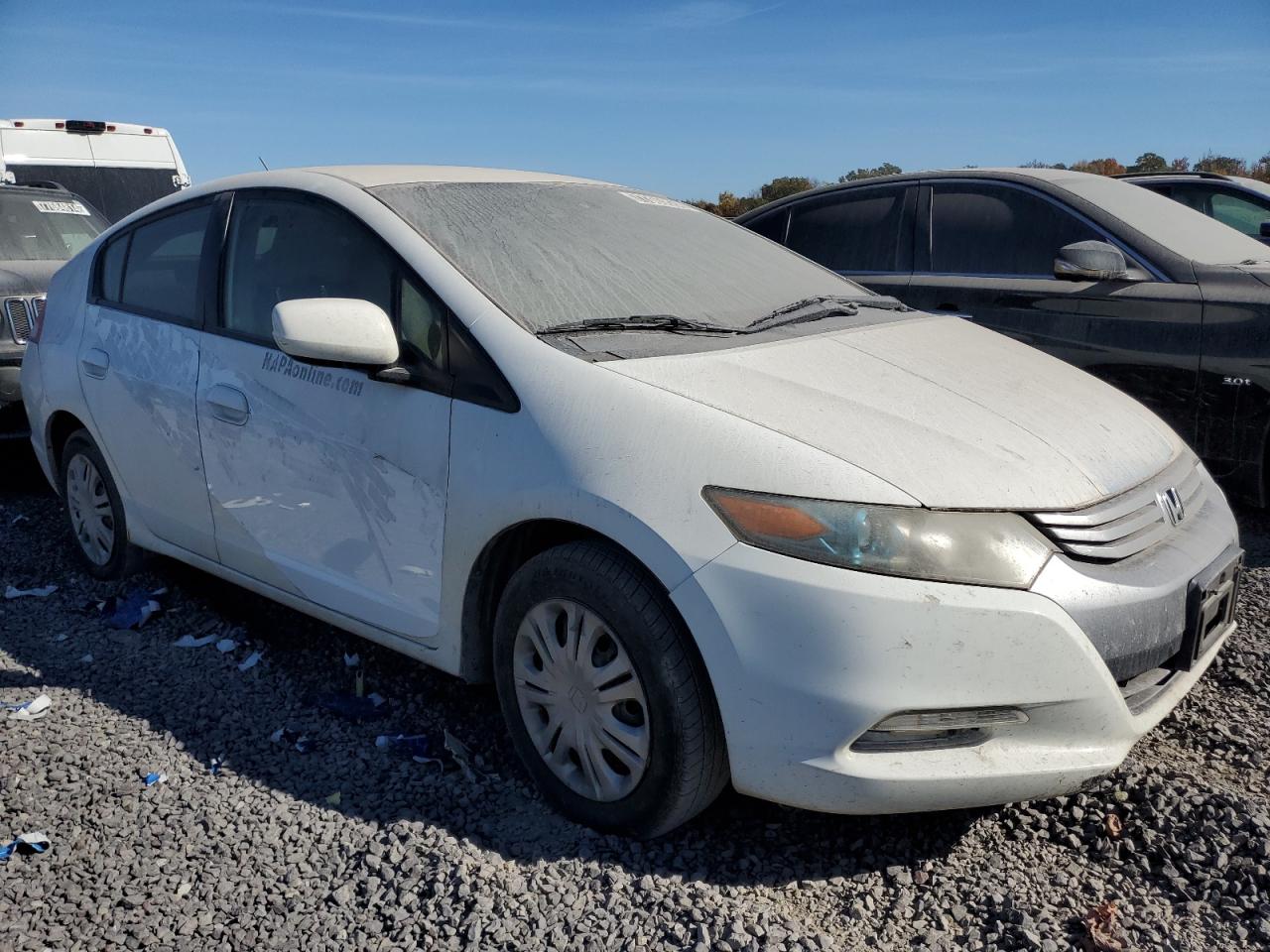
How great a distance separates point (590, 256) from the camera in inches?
134

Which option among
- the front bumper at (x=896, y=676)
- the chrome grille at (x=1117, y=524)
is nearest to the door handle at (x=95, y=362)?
the front bumper at (x=896, y=676)

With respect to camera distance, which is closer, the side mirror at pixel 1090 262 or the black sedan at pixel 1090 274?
the black sedan at pixel 1090 274

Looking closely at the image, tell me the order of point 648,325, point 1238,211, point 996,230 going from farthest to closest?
point 1238,211
point 996,230
point 648,325

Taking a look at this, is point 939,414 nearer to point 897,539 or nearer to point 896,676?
point 897,539

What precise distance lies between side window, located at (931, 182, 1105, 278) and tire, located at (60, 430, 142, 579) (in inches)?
159

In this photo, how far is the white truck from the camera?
11.4 m

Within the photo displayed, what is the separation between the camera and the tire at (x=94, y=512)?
441 centimetres

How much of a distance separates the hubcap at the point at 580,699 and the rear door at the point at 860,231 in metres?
3.75

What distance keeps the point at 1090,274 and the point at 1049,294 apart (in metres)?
0.34

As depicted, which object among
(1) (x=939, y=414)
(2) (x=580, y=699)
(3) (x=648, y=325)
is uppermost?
(3) (x=648, y=325)

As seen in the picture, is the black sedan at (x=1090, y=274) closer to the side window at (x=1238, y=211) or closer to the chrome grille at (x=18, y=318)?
the side window at (x=1238, y=211)

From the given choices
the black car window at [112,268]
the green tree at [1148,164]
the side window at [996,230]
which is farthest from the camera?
the green tree at [1148,164]

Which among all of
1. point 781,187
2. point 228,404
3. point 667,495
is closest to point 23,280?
point 228,404

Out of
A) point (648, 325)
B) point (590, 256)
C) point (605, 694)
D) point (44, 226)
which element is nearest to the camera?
point (605, 694)
